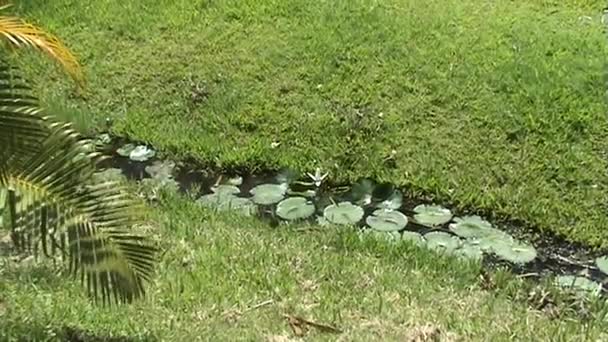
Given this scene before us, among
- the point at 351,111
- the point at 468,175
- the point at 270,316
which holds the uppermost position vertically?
the point at 351,111

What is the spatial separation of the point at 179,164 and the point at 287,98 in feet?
2.72

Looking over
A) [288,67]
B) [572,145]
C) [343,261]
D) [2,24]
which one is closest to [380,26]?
[288,67]

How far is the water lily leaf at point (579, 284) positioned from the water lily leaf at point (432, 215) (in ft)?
2.39

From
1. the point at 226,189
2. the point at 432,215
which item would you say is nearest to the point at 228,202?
the point at 226,189

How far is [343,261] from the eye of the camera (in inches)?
178

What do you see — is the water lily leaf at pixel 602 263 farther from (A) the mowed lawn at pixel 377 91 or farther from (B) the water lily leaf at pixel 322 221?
(B) the water lily leaf at pixel 322 221

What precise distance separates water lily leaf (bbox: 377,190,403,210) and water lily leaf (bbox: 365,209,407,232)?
0.24 ft

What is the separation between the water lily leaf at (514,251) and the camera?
486cm

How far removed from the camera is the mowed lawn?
5504mm

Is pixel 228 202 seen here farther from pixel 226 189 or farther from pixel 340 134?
pixel 340 134

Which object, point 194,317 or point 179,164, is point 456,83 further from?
point 194,317

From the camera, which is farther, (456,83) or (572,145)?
(456,83)

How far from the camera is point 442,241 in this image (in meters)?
4.95

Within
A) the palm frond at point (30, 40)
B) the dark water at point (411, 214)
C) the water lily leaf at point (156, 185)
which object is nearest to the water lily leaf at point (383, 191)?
the dark water at point (411, 214)
